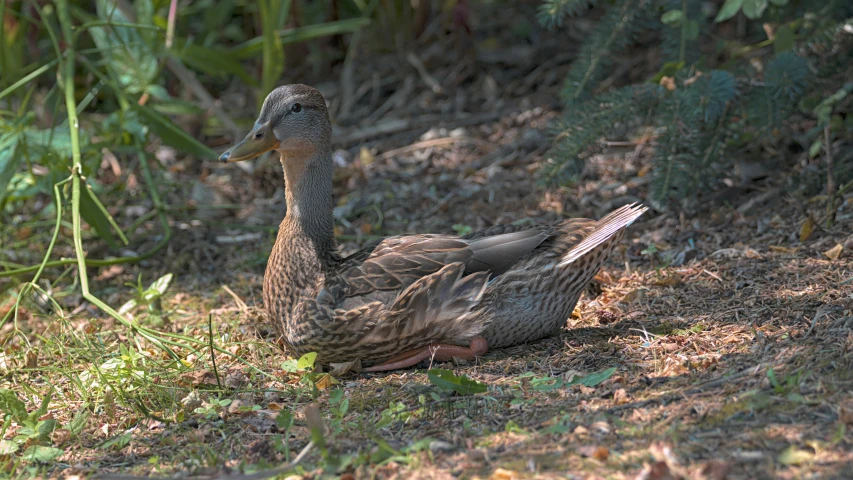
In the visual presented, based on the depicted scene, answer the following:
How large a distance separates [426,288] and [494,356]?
390 mm

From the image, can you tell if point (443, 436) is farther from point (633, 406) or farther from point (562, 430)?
point (633, 406)

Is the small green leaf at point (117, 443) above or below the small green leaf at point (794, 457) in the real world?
above

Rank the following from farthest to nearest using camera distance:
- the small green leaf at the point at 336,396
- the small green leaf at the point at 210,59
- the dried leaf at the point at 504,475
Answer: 1. the small green leaf at the point at 210,59
2. the small green leaf at the point at 336,396
3. the dried leaf at the point at 504,475

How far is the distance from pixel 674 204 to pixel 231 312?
7.70 feet

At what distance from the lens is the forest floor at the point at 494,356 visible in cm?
257

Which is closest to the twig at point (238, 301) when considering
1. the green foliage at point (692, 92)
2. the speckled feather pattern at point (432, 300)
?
the speckled feather pattern at point (432, 300)

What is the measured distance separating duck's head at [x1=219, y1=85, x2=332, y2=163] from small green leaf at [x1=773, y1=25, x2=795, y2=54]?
218cm

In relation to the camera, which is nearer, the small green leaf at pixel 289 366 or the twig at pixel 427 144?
the small green leaf at pixel 289 366

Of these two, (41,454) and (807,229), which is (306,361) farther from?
(807,229)

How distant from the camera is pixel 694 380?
2928 millimetres

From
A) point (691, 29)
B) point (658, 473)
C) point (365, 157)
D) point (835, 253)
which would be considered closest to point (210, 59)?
point (365, 157)

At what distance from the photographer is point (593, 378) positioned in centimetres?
302

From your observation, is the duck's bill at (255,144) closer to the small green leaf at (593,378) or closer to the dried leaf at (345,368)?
the dried leaf at (345,368)

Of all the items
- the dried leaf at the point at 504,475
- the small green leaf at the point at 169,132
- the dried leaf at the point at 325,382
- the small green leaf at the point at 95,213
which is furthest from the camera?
the small green leaf at the point at 169,132
